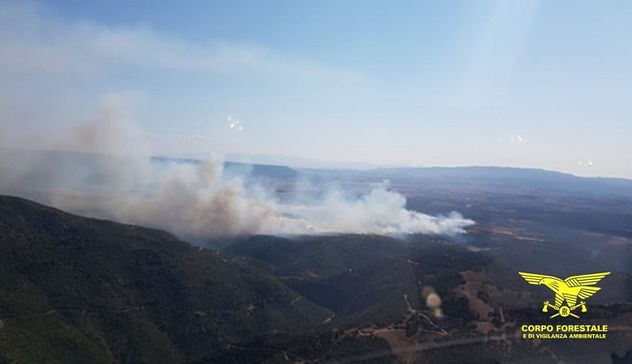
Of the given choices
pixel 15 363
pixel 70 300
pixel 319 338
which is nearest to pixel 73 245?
pixel 70 300

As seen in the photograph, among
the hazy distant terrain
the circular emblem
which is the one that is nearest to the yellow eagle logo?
the circular emblem

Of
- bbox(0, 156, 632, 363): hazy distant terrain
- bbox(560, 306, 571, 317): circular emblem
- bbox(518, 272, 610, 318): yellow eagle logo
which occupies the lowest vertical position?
bbox(0, 156, 632, 363): hazy distant terrain

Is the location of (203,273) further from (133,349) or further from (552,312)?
(552,312)

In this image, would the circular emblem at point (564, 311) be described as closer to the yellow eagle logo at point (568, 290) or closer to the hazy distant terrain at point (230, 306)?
the yellow eagle logo at point (568, 290)

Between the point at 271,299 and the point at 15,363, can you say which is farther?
the point at 271,299

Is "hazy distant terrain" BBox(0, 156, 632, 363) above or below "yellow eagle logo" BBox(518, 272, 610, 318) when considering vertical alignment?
below

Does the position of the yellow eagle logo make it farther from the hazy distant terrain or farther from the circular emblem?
the hazy distant terrain

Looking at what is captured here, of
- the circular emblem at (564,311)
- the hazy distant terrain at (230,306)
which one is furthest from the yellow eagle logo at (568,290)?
the hazy distant terrain at (230,306)

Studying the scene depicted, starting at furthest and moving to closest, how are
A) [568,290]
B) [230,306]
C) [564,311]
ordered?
1. [230,306]
2. [564,311]
3. [568,290]

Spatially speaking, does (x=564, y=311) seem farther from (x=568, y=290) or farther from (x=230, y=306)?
(x=230, y=306)

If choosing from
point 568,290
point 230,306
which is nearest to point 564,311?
point 568,290

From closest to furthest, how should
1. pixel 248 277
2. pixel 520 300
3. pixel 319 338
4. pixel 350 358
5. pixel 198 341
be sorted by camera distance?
pixel 350 358
pixel 319 338
pixel 520 300
pixel 198 341
pixel 248 277
